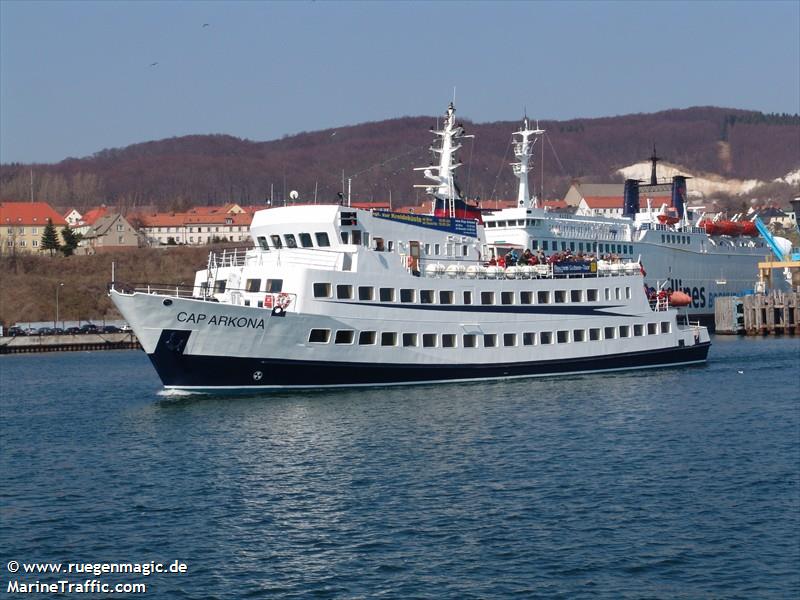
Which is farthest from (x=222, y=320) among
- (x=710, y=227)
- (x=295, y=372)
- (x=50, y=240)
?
(x=50, y=240)

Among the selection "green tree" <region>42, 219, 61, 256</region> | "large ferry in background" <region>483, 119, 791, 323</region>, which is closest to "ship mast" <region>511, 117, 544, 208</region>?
"large ferry in background" <region>483, 119, 791, 323</region>

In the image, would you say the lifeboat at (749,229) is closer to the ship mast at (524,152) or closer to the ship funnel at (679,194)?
the ship funnel at (679,194)

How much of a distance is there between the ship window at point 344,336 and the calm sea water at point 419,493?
68.7 inches

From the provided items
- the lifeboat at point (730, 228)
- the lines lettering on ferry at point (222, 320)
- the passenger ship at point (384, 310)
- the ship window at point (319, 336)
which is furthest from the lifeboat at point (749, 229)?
the lines lettering on ferry at point (222, 320)

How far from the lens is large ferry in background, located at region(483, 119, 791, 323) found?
62.8 m

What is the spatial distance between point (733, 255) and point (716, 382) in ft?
150

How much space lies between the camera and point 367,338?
3656 centimetres

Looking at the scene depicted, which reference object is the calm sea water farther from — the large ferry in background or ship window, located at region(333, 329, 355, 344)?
the large ferry in background

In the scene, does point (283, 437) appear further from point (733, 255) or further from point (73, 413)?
point (733, 255)

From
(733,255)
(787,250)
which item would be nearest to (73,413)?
(733,255)

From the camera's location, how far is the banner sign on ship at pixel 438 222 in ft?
130

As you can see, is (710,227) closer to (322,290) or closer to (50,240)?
(322,290)
